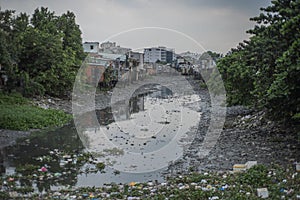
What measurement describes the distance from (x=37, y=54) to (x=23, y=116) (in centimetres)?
778

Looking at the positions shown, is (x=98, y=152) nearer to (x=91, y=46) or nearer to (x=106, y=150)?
(x=106, y=150)

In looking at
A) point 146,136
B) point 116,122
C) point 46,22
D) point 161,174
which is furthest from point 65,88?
point 161,174

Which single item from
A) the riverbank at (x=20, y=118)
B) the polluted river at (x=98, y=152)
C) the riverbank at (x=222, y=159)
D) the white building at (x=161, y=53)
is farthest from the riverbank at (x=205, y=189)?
the white building at (x=161, y=53)

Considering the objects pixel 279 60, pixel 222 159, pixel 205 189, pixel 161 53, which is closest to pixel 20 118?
pixel 222 159

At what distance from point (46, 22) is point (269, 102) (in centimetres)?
2060

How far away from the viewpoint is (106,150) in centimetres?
1204

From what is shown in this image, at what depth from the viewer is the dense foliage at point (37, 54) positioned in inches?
728

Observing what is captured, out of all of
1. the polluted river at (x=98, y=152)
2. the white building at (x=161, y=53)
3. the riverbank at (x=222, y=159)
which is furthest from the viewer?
the white building at (x=161, y=53)

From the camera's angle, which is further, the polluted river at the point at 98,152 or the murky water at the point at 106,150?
the murky water at the point at 106,150

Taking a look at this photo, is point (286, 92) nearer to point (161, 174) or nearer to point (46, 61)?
point (161, 174)

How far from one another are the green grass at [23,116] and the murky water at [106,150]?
743 mm

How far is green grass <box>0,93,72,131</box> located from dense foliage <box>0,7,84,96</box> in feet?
5.17

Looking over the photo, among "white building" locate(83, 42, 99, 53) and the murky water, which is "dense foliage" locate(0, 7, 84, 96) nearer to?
the murky water

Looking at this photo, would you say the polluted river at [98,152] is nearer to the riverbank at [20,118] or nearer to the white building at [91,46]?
the riverbank at [20,118]
